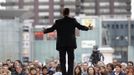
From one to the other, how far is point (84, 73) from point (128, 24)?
9810cm

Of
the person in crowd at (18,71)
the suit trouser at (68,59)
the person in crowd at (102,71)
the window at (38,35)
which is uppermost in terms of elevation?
the suit trouser at (68,59)

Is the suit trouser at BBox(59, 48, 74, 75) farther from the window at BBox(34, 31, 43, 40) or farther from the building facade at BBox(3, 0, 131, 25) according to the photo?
the building facade at BBox(3, 0, 131, 25)

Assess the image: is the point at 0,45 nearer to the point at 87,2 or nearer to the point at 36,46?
the point at 36,46

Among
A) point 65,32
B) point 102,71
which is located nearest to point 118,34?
point 102,71

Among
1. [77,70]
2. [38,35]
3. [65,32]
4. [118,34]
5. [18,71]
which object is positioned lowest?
[118,34]

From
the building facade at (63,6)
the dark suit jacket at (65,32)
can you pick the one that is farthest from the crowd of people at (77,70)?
the building facade at (63,6)

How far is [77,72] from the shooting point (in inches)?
725

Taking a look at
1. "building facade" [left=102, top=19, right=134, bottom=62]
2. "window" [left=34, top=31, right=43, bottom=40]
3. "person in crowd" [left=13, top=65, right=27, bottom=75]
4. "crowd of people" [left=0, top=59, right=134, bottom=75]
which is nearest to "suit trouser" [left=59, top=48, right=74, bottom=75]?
"crowd of people" [left=0, top=59, right=134, bottom=75]

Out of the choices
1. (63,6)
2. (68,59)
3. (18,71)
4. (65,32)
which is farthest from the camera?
(63,6)

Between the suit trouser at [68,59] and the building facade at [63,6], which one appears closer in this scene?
the suit trouser at [68,59]

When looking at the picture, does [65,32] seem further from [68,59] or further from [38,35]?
[38,35]

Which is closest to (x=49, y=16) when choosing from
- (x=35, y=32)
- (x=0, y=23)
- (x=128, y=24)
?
(x=128, y=24)

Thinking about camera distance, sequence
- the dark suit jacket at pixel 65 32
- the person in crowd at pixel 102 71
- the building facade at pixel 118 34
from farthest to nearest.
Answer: the building facade at pixel 118 34
the person in crowd at pixel 102 71
the dark suit jacket at pixel 65 32

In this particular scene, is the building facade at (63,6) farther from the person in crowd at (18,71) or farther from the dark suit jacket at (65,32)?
the dark suit jacket at (65,32)
